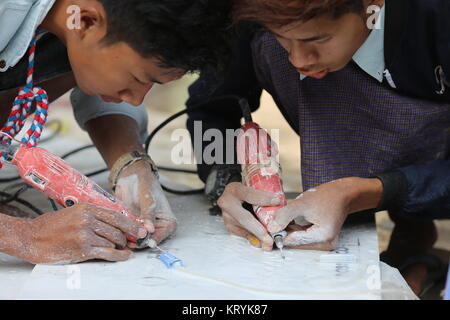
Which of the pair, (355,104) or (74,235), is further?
(355,104)

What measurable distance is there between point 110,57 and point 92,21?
8 cm

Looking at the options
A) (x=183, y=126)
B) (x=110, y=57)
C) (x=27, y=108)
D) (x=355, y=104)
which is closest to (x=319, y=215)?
(x=355, y=104)

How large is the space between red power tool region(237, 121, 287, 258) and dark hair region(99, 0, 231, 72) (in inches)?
11.7

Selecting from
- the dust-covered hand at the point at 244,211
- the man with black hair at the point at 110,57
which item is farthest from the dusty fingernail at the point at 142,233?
the dust-covered hand at the point at 244,211

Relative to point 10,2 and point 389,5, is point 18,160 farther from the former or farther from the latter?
point 389,5

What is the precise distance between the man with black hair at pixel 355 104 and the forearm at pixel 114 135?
0.23 m

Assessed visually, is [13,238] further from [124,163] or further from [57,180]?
[124,163]

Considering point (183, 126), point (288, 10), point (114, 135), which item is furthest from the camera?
point (183, 126)

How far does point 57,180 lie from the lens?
1489mm

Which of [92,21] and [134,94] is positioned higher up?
[92,21]

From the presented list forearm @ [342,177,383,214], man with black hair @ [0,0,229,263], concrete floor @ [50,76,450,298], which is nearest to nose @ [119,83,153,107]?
man with black hair @ [0,0,229,263]

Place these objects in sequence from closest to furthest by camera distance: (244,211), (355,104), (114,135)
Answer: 1. (244,211)
2. (355,104)
3. (114,135)

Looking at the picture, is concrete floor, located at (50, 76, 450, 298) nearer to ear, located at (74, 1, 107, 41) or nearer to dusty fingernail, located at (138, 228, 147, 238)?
dusty fingernail, located at (138, 228, 147, 238)

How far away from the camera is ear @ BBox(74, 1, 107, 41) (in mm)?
1443
